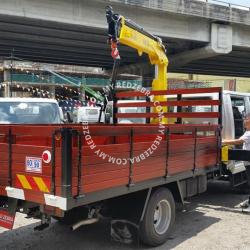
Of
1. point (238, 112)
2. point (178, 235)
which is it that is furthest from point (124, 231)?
point (238, 112)

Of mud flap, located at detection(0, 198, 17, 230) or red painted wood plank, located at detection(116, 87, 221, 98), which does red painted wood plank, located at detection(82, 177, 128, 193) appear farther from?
red painted wood plank, located at detection(116, 87, 221, 98)

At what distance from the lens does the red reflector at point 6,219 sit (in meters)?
4.43

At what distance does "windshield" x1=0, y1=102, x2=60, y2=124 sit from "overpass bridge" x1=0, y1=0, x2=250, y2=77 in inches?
422

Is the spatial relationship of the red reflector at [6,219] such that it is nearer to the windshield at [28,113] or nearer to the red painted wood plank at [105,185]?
the red painted wood plank at [105,185]

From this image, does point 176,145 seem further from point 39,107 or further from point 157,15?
point 157,15

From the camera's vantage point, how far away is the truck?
3998 millimetres

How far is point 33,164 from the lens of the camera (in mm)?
4184

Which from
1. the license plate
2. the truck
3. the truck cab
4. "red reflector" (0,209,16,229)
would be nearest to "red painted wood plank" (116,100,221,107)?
the truck

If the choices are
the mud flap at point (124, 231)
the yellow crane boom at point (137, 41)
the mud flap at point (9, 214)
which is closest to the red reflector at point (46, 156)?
the mud flap at point (9, 214)

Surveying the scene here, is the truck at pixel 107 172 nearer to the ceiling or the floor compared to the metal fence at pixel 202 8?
nearer to the floor

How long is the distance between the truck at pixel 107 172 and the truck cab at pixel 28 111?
11.1ft

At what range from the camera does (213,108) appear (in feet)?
26.0

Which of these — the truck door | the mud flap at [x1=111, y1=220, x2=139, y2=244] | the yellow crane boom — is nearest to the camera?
the mud flap at [x1=111, y1=220, x2=139, y2=244]

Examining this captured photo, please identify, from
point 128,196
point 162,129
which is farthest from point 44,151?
point 162,129
